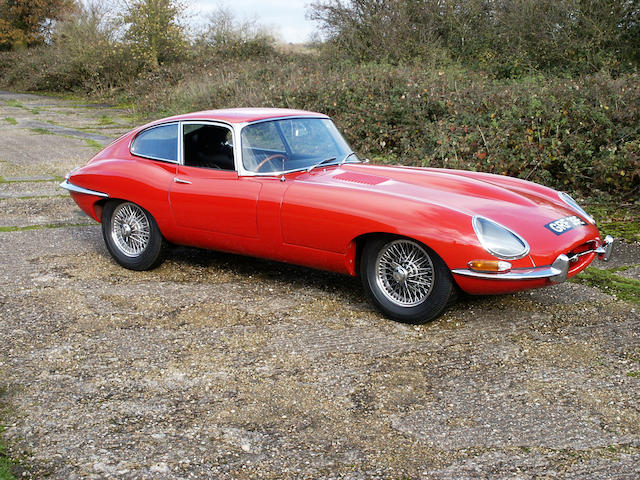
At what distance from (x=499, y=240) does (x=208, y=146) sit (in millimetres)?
2498

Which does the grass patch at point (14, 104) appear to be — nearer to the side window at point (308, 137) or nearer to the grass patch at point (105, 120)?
the grass patch at point (105, 120)

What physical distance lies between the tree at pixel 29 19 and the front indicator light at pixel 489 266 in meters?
35.9

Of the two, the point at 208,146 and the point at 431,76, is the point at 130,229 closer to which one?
the point at 208,146

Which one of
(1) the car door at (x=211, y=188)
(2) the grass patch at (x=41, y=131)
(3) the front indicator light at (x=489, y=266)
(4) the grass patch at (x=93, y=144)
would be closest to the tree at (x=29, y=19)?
(2) the grass patch at (x=41, y=131)

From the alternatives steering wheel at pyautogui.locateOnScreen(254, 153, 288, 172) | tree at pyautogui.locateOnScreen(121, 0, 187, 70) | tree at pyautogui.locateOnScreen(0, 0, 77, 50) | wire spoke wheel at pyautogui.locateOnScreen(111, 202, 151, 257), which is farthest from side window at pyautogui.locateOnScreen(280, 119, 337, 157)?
tree at pyautogui.locateOnScreen(0, 0, 77, 50)

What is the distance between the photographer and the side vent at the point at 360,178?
190 inches

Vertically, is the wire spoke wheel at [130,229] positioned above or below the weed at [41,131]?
below

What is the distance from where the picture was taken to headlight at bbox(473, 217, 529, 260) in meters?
4.08

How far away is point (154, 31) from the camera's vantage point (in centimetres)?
2252

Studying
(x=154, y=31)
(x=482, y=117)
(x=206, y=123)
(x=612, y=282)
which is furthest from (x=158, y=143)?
(x=154, y=31)

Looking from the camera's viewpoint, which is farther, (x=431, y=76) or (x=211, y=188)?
(x=431, y=76)

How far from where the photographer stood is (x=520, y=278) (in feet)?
13.4

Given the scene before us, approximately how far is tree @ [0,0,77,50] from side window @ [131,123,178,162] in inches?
1304

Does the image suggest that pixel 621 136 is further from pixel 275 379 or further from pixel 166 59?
pixel 166 59
